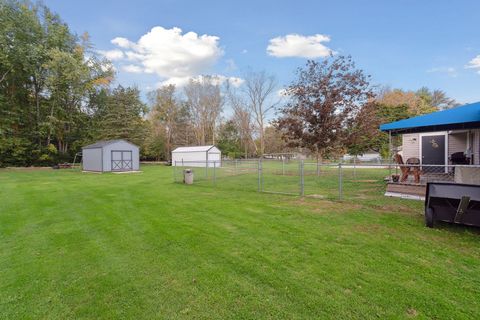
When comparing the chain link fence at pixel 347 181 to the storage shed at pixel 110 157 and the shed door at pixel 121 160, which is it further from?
the shed door at pixel 121 160

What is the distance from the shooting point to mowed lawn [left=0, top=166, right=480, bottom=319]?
230 centimetres

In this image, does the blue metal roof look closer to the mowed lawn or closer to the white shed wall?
the mowed lawn

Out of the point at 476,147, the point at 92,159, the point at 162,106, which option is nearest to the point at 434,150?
the point at 476,147

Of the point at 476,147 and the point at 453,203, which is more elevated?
the point at 476,147

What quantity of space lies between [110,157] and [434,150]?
22.3 meters

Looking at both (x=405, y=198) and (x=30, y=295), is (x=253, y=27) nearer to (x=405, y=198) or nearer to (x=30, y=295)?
(x=405, y=198)

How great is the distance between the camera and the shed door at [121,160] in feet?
70.6

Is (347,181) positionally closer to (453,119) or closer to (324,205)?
(453,119)

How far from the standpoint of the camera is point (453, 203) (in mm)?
4320

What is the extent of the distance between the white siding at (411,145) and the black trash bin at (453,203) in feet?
29.6

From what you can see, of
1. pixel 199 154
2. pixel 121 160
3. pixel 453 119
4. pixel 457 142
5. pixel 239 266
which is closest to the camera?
pixel 239 266

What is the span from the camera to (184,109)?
38688 mm

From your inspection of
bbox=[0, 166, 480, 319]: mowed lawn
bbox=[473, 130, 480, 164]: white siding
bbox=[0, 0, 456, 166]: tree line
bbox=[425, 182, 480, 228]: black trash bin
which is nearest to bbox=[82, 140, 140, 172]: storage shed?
bbox=[0, 0, 456, 166]: tree line

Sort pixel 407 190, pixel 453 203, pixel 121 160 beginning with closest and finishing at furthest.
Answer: pixel 453 203, pixel 407 190, pixel 121 160
